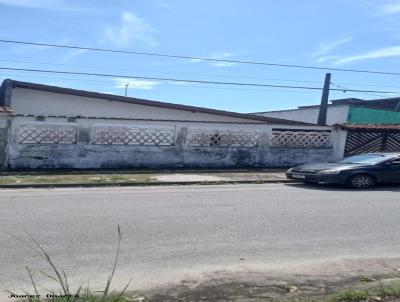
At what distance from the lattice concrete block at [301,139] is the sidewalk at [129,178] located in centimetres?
262

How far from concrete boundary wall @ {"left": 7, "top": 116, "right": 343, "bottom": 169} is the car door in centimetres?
585

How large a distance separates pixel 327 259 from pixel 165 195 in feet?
20.2

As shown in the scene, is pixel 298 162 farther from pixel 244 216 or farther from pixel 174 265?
pixel 174 265

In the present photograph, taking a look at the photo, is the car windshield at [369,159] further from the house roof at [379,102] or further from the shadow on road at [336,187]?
the house roof at [379,102]

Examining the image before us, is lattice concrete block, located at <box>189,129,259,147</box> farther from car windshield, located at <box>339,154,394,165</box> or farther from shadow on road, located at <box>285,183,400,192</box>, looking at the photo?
car windshield, located at <box>339,154,394,165</box>

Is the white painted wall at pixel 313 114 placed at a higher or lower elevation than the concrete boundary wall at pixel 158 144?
higher

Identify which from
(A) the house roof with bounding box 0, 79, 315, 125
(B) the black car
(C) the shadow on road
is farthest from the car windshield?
(A) the house roof with bounding box 0, 79, 315, 125

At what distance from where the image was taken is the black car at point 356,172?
13812mm

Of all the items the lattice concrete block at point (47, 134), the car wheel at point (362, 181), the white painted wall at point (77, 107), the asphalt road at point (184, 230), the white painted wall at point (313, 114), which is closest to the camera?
the asphalt road at point (184, 230)

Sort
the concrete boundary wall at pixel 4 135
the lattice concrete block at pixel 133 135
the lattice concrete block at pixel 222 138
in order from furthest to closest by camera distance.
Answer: the lattice concrete block at pixel 222 138, the lattice concrete block at pixel 133 135, the concrete boundary wall at pixel 4 135

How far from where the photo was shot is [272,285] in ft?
16.6

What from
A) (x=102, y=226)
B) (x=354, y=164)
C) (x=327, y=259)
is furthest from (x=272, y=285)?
(x=354, y=164)

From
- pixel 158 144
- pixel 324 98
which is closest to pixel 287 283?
pixel 158 144

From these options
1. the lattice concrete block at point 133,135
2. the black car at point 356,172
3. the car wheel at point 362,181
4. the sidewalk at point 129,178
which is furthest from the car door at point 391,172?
the lattice concrete block at point 133,135
